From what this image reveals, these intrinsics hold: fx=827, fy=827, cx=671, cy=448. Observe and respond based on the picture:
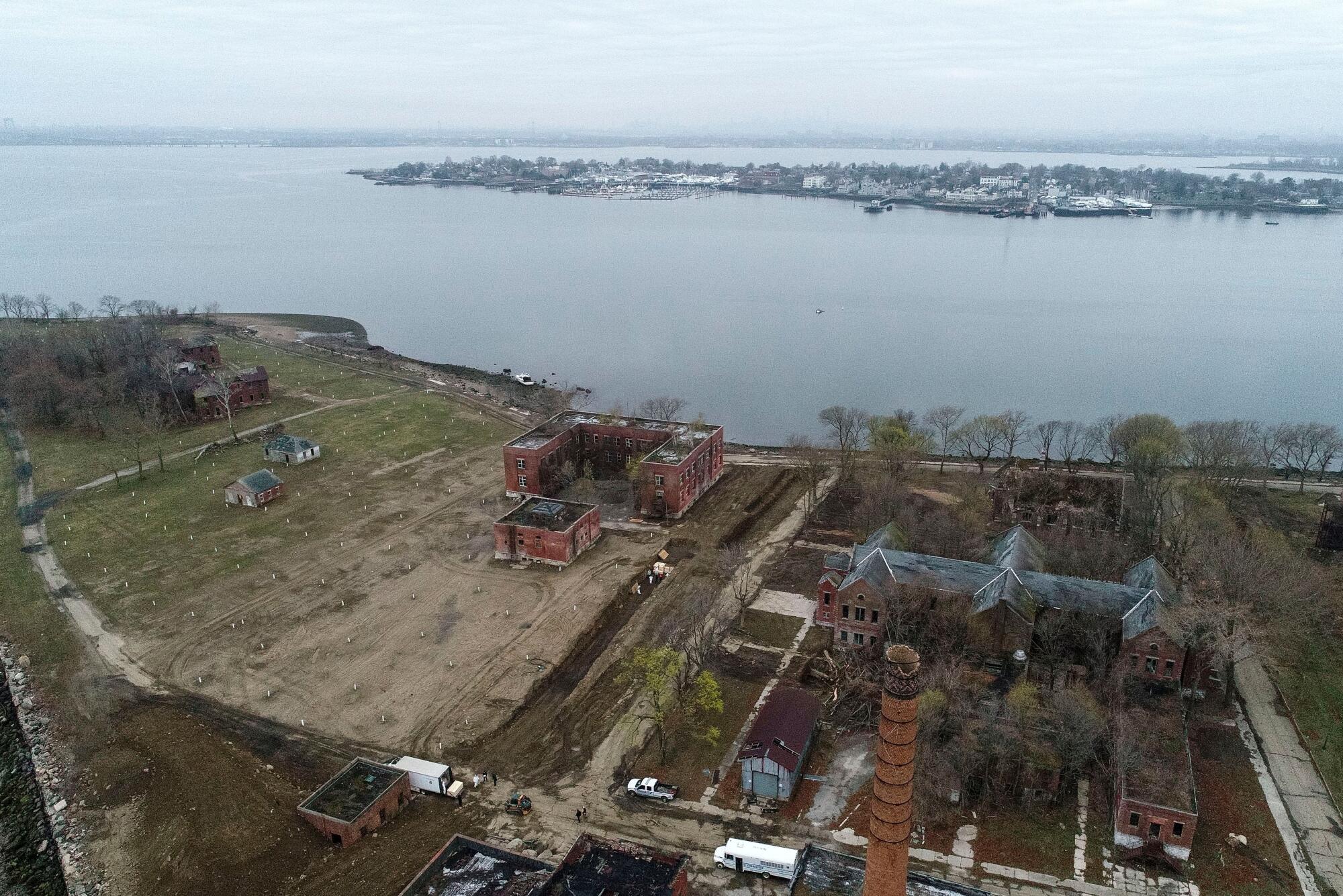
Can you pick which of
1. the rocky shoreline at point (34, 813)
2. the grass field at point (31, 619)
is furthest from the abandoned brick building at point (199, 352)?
the rocky shoreline at point (34, 813)

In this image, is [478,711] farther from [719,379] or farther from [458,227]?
[458,227]

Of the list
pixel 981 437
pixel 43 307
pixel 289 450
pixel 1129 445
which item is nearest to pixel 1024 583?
pixel 1129 445

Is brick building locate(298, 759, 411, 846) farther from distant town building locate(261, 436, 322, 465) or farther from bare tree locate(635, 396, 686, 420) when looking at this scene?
bare tree locate(635, 396, 686, 420)

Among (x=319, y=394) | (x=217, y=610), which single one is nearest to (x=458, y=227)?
(x=319, y=394)

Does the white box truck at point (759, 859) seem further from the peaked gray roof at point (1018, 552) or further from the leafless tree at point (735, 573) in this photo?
the peaked gray roof at point (1018, 552)

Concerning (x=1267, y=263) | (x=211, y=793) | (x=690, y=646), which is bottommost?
(x=211, y=793)
